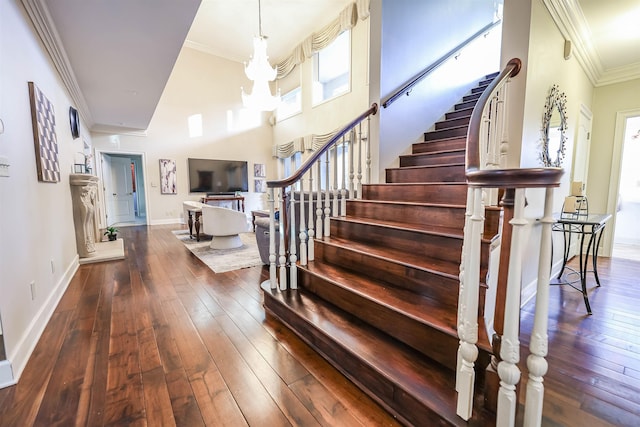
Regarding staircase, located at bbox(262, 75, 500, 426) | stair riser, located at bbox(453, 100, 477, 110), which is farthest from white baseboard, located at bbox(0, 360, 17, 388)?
stair riser, located at bbox(453, 100, 477, 110)

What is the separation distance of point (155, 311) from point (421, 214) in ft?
7.87

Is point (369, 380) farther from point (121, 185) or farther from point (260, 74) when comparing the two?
point (121, 185)

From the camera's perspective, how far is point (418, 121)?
11.7ft

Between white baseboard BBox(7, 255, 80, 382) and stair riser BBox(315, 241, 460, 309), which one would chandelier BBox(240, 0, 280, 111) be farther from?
white baseboard BBox(7, 255, 80, 382)

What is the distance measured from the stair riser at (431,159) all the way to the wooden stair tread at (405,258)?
1.40 metres

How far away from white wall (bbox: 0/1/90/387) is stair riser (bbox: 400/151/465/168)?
343 centimetres

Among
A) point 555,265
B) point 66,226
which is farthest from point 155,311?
point 555,265

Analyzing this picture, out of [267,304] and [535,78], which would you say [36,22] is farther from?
[535,78]

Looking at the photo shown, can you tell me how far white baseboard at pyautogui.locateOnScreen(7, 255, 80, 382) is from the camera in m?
1.58

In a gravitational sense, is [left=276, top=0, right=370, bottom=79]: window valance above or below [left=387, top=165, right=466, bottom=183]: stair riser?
above

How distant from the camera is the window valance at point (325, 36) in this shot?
553cm

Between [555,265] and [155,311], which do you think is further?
[555,265]

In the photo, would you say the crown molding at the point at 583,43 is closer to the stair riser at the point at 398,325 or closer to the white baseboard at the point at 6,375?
the stair riser at the point at 398,325

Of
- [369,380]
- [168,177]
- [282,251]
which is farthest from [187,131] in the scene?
[369,380]
